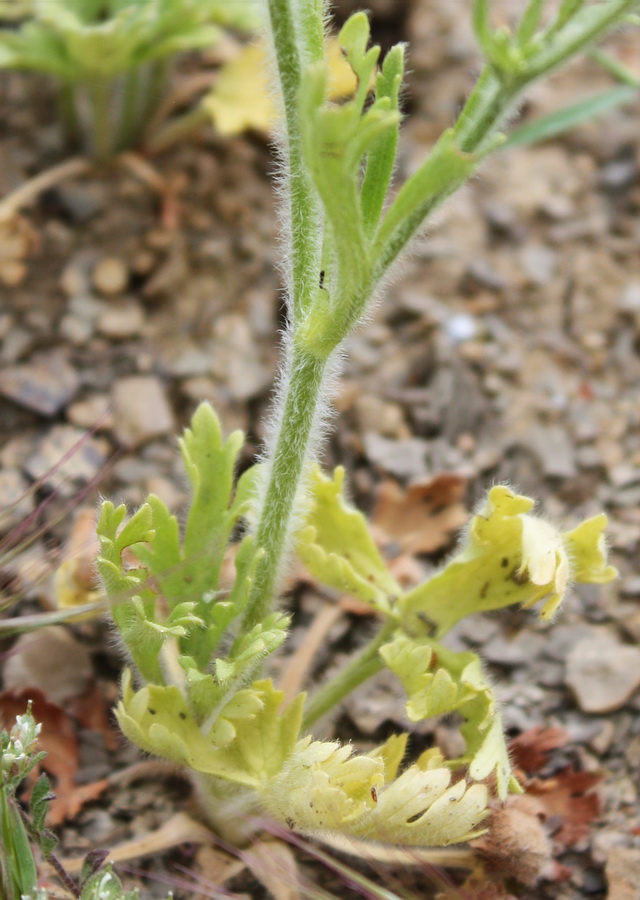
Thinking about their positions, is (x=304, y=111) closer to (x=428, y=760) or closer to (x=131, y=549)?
(x=131, y=549)

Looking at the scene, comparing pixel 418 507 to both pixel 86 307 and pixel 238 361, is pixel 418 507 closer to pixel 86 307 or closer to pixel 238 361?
pixel 238 361

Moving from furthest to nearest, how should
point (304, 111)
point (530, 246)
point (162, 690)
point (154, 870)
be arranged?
point (530, 246)
point (154, 870)
point (162, 690)
point (304, 111)

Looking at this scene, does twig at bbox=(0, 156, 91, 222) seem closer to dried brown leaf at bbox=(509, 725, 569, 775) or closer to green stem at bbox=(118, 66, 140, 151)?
green stem at bbox=(118, 66, 140, 151)

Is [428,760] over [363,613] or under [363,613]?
over

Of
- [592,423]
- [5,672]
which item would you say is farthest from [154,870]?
[592,423]

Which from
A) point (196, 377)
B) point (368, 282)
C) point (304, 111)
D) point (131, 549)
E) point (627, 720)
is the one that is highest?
point (304, 111)

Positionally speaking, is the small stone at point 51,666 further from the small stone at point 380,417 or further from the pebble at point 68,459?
the small stone at point 380,417

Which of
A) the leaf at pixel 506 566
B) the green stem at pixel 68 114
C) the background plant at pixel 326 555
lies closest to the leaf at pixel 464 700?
the background plant at pixel 326 555
